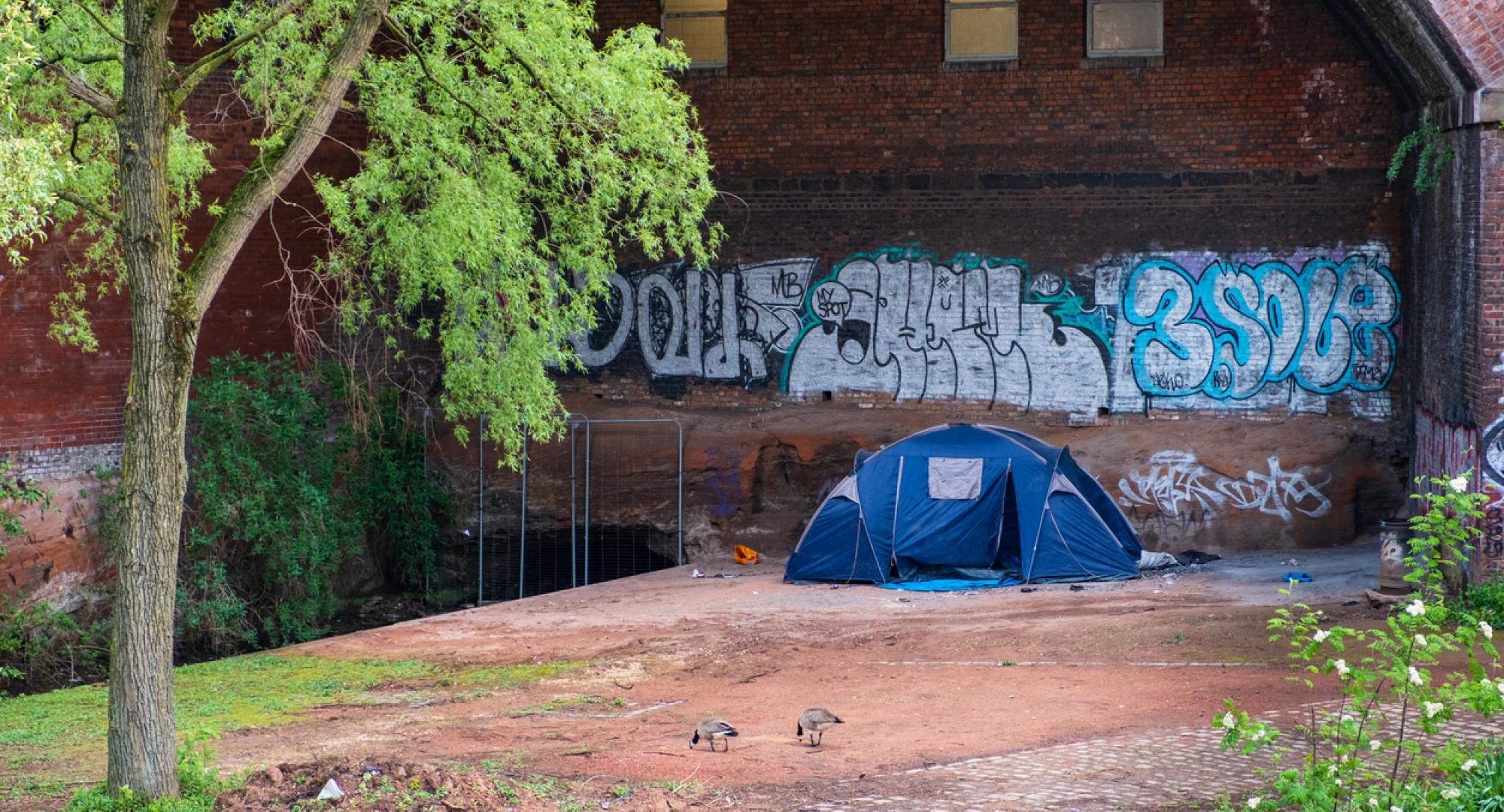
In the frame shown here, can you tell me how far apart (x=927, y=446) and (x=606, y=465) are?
4.70 meters

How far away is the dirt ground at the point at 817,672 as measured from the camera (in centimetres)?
886

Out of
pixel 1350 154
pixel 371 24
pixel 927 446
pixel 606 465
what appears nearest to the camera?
pixel 371 24

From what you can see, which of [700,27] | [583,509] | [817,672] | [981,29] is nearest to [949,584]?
[817,672]

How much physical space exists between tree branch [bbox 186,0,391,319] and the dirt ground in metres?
2.87

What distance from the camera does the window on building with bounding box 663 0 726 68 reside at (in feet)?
59.1

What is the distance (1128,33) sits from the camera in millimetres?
17281

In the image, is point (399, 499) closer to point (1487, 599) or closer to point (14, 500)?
point (14, 500)

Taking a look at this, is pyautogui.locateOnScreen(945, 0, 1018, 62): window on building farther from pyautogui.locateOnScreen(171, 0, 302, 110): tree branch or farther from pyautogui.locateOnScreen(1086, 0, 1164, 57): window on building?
pyautogui.locateOnScreen(171, 0, 302, 110): tree branch

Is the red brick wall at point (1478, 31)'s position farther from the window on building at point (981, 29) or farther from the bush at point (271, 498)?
the bush at point (271, 498)

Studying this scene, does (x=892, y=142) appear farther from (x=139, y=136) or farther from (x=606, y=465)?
(x=139, y=136)

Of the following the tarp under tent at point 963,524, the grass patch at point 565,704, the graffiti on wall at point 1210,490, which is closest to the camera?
the grass patch at point 565,704

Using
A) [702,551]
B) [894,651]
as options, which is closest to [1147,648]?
[894,651]

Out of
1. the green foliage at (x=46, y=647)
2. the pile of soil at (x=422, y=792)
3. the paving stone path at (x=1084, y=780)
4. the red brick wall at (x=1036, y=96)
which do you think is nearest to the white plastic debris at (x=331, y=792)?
the pile of soil at (x=422, y=792)

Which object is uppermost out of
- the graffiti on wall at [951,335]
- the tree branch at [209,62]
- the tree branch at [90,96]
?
the tree branch at [209,62]
